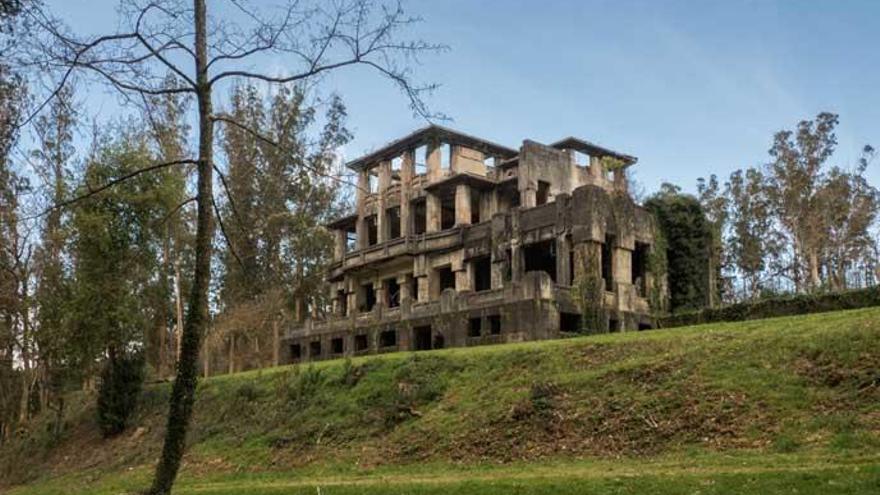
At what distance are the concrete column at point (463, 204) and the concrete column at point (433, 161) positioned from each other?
2.82 m

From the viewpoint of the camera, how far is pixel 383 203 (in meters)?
55.3

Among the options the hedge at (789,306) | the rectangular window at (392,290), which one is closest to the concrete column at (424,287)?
the rectangular window at (392,290)

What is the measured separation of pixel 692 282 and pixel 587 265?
777 cm

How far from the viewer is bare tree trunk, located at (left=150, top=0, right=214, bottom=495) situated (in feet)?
37.6

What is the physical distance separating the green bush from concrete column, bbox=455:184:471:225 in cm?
1979

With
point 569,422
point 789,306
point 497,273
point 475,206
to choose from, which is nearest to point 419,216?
point 475,206

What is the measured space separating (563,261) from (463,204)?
11257 millimetres

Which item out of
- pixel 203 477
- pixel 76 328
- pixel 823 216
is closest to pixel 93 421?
pixel 76 328

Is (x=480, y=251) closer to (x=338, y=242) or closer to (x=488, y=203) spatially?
(x=488, y=203)

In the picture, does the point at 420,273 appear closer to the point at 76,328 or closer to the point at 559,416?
the point at 76,328

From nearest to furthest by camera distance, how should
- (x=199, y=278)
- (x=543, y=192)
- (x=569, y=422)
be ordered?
(x=199, y=278) < (x=569, y=422) < (x=543, y=192)

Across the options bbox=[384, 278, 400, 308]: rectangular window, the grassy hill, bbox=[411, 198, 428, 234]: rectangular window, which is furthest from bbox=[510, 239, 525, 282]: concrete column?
the grassy hill

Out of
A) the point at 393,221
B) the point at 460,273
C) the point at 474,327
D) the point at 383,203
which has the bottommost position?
the point at 474,327

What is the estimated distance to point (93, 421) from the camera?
35.8 meters
